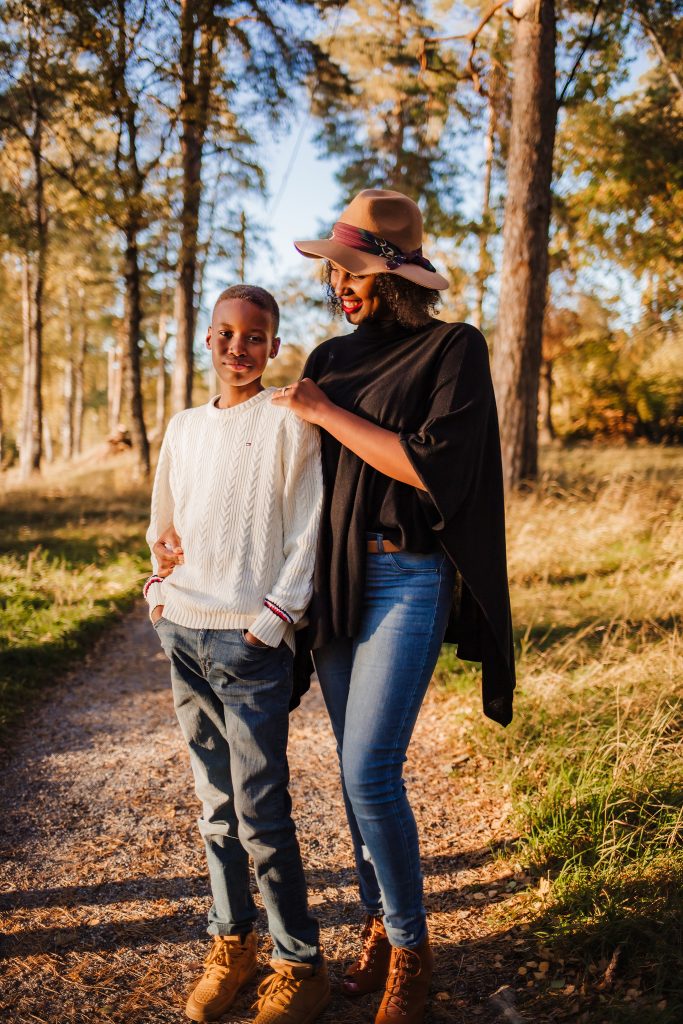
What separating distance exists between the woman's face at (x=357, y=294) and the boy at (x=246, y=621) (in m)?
0.22

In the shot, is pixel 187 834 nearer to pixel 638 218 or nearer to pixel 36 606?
pixel 36 606

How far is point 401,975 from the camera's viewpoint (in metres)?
2.17

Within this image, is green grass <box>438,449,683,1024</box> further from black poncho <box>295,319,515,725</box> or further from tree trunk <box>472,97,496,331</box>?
tree trunk <box>472,97,496,331</box>

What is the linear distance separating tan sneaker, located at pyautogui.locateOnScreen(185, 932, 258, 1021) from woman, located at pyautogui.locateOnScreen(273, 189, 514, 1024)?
47cm

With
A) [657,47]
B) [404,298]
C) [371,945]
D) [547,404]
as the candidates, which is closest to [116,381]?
[547,404]

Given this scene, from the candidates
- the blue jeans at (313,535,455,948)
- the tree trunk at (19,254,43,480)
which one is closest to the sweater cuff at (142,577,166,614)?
the blue jeans at (313,535,455,948)

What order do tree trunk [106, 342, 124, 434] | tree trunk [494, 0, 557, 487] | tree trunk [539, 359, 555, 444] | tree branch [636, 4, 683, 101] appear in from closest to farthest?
tree trunk [494, 0, 557, 487] < tree branch [636, 4, 683, 101] < tree trunk [539, 359, 555, 444] < tree trunk [106, 342, 124, 434]

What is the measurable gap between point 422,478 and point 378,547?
24 centimetres

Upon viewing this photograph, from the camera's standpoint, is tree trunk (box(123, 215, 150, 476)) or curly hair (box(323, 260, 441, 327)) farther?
tree trunk (box(123, 215, 150, 476))

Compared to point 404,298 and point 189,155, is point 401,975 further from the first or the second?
point 189,155

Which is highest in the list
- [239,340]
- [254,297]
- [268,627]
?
[254,297]

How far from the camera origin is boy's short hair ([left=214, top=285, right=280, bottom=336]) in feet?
7.45

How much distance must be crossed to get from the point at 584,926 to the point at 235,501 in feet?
5.79

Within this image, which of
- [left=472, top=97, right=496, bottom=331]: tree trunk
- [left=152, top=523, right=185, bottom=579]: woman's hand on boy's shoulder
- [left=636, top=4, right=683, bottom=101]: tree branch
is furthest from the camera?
[left=472, top=97, right=496, bottom=331]: tree trunk
